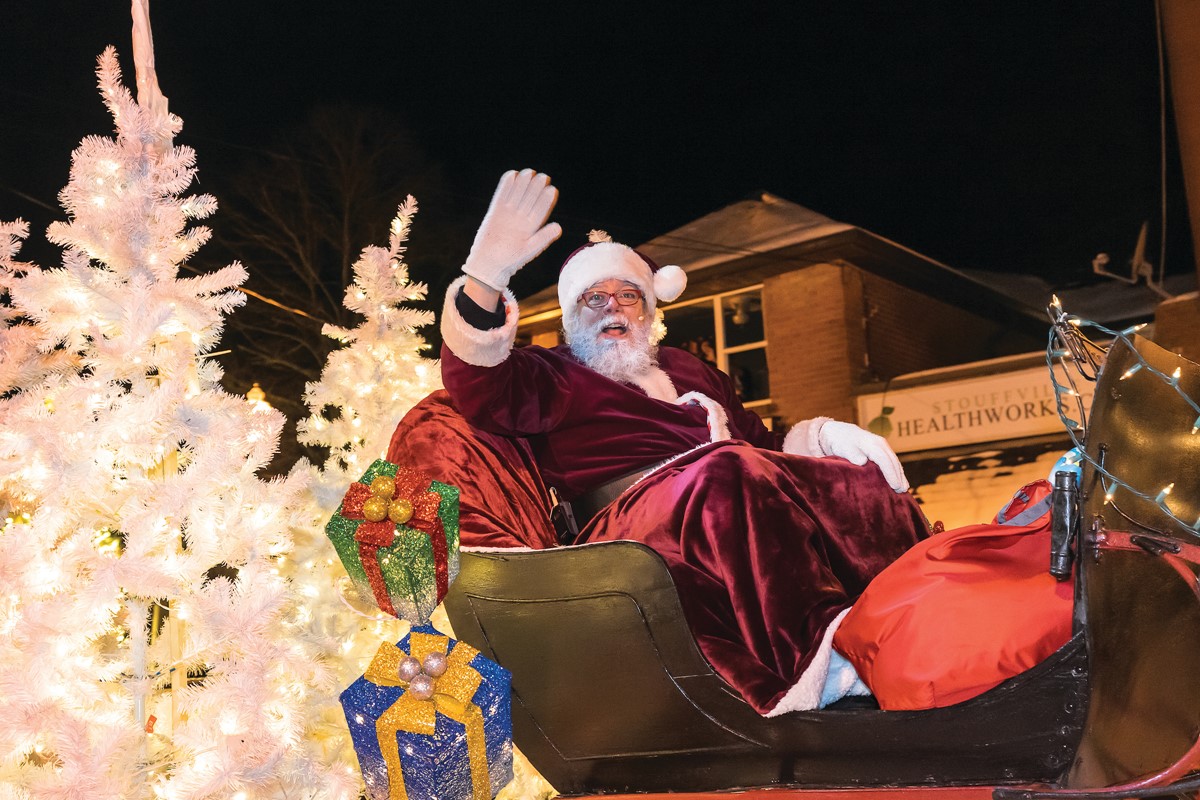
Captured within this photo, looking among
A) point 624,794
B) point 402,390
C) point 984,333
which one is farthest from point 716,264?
point 624,794

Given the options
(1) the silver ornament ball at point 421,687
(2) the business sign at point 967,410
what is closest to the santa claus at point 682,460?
(1) the silver ornament ball at point 421,687

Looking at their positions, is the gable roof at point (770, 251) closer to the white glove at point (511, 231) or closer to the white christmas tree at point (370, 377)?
the white christmas tree at point (370, 377)

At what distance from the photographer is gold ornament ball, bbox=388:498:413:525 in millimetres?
2469

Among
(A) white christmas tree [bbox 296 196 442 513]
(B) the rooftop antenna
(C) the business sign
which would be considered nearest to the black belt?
(A) white christmas tree [bbox 296 196 442 513]

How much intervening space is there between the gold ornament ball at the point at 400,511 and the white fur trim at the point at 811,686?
962 mm

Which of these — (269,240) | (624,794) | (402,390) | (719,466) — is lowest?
(624,794)

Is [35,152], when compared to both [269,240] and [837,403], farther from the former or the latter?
[837,403]

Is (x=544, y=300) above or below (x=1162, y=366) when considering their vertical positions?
above

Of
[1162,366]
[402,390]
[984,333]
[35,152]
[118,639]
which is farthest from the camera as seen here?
[984,333]

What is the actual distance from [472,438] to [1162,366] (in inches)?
76.9

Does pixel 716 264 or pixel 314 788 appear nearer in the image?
pixel 314 788

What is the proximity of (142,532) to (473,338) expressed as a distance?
1.09 meters

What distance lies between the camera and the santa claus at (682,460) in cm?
255

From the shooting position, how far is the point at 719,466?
8.95 ft
